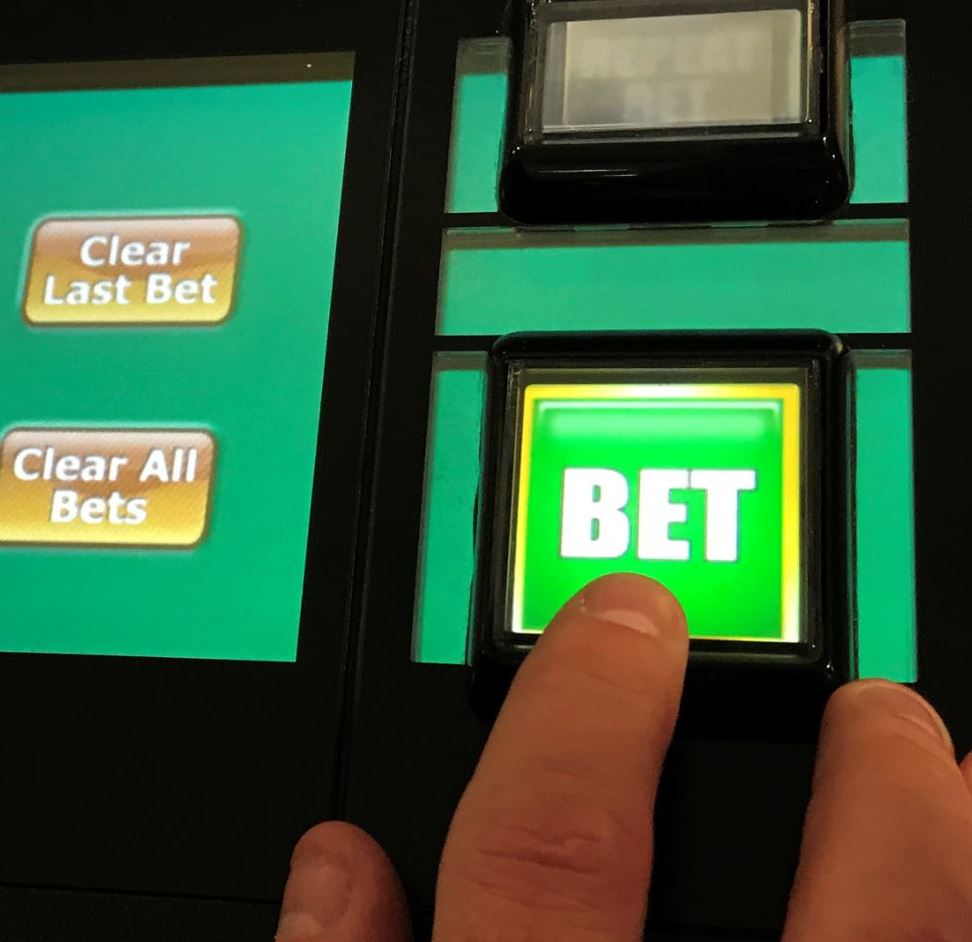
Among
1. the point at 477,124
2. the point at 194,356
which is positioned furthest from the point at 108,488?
the point at 477,124

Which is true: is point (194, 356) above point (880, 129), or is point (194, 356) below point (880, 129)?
below

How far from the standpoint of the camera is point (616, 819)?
21.7 inches

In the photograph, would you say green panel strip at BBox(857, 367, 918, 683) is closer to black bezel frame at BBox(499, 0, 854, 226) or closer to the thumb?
black bezel frame at BBox(499, 0, 854, 226)

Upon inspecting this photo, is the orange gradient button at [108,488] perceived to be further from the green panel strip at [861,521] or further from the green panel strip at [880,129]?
the green panel strip at [880,129]

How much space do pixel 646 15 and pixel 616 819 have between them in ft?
1.39

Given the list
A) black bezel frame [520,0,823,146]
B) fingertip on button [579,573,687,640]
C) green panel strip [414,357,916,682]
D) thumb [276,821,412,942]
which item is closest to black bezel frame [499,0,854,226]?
black bezel frame [520,0,823,146]

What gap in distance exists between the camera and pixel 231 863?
61cm

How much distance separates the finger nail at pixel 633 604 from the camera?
0.57 m

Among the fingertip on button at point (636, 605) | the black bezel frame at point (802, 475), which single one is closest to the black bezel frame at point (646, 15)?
the black bezel frame at point (802, 475)

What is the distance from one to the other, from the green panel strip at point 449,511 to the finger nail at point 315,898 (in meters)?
0.12

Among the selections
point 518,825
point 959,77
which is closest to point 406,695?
point 518,825

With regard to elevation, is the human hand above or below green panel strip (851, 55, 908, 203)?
below

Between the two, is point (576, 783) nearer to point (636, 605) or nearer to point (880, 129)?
point (636, 605)

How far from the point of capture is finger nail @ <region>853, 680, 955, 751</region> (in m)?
0.57
